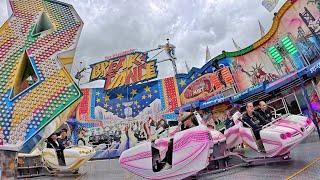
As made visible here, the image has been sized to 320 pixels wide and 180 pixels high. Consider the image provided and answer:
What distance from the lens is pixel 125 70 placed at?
3247 cm

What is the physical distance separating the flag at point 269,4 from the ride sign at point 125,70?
47.6ft

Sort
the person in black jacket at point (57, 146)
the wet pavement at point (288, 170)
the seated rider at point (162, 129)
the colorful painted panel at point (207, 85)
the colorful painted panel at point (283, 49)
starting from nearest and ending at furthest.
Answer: the wet pavement at point (288, 170)
the seated rider at point (162, 129)
the person in black jacket at point (57, 146)
the colorful painted panel at point (283, 49)
the colorful painted panel at point (207, 85)

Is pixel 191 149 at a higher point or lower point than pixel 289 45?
lower

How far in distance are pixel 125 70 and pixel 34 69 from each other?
24.2 metres

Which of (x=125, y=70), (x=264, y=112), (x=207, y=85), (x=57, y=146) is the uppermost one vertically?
(x=125, y=70)

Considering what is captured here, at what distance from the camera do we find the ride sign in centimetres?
3162

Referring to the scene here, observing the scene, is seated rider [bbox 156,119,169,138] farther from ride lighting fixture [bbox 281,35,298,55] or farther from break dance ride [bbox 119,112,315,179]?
ride lighting fixture [bbox 281,35,298,55]

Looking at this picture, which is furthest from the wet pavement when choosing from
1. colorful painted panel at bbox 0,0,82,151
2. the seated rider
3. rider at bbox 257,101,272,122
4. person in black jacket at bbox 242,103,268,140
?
colorful painted panel at bbox 0,0,82,151

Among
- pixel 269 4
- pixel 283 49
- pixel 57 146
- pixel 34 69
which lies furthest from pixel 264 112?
pixel 283 49

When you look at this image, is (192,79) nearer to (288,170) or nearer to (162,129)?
(162,129)

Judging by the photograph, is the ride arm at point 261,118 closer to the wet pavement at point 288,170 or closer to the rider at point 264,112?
the rider at point 264,112

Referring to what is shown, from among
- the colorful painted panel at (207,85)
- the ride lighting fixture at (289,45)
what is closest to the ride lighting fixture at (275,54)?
the ride lighting fixture at (289,45)

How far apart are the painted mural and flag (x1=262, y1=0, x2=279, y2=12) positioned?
191cm

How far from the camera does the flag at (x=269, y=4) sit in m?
18.0
